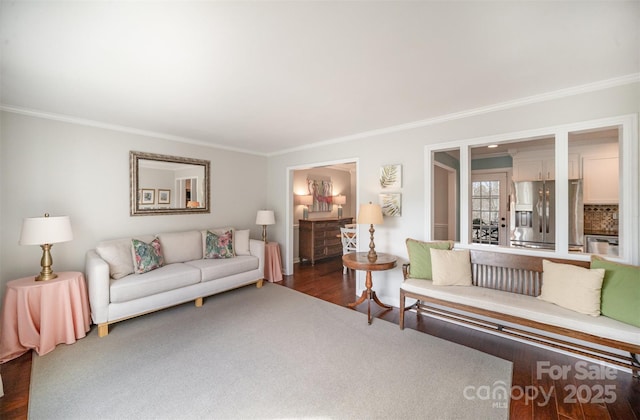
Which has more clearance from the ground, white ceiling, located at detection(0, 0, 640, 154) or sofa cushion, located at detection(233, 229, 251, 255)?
white ceiling, located at detection(0, 0, 640, 154)

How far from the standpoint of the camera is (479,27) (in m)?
1.52

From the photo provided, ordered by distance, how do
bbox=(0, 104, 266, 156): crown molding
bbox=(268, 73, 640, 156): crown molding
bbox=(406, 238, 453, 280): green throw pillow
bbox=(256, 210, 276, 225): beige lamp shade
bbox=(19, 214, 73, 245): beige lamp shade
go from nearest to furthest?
bbox=(268, 73, 640, 156): crown molding → bbox=(19, 214, 73, 245): beige lamp shade → bbox=(0, 104, 266, 156): crown molding → bbox=(406, 238, 453, 280): green throw pillow → bbox=(256, 210, 276, 225): beige lamp shade

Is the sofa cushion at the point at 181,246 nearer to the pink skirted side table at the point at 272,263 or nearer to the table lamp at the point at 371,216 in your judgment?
the pink skirted side table at the point at 272,263

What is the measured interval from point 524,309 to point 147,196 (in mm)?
4648

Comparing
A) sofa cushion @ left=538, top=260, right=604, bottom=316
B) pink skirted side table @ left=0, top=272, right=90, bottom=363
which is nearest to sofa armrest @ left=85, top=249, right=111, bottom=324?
pink skirted side table @ left=0, top=272, right=90, bottom=363

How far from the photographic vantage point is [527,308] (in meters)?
2.15

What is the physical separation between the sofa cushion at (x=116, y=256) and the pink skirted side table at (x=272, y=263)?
1.97 meters

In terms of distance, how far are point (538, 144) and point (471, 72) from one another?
322cm

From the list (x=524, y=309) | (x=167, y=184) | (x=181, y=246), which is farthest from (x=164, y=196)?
(x=524, y=309)

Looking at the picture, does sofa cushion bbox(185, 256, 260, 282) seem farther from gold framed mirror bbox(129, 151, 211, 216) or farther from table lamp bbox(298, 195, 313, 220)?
table lamp bbox(298, 195, 313, 220)

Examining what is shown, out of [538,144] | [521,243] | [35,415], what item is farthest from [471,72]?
[35,415]

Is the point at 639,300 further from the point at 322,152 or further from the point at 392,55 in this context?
the point at 322,152

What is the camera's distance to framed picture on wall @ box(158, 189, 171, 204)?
12.7 ft

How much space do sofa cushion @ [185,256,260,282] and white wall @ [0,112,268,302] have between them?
0.94m
